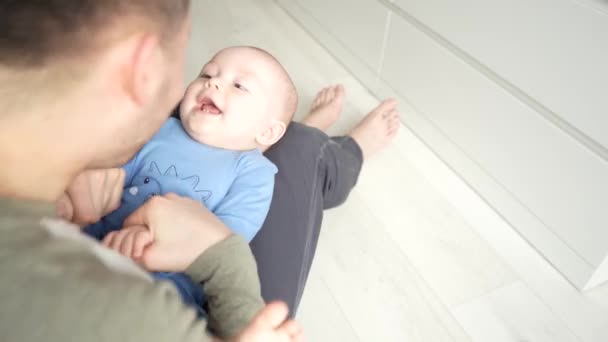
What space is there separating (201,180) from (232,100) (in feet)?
0.58

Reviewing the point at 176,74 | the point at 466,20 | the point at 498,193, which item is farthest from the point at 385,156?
the point at 176,74

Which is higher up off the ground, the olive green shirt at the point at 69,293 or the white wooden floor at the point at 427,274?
the olive green shirt at the point at 69,293

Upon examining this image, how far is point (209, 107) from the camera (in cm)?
102

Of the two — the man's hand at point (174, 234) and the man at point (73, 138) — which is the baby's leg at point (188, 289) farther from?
the man at point (73, 138)

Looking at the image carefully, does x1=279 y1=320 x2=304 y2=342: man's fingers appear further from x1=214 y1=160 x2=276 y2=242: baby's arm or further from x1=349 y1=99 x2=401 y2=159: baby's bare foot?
x1=349 y1=99 x2=401 y2=159: baby's bare foot

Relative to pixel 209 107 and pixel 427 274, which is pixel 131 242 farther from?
pixel 427 274

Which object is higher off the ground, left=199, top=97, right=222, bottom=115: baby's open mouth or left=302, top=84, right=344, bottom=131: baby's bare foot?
left=199, top=97, right=222, bottom=115: baby's open mouth

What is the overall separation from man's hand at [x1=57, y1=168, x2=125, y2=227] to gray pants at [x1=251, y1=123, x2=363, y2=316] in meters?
0.28

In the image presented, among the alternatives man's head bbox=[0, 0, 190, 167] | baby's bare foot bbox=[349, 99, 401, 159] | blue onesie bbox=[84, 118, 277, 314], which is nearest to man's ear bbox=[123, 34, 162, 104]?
man's head bbox=[0, 0, 190, 167]

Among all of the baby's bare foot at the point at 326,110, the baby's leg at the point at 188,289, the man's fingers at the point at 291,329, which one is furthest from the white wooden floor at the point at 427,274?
the man's fingers at the point at 291,329

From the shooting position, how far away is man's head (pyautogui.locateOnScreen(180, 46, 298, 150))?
3.32ft

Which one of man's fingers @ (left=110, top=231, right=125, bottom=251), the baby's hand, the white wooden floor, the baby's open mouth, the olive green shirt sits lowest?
the white wooden floor

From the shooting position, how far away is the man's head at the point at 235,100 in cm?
101

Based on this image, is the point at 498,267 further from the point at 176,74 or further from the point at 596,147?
the point at 176,74
